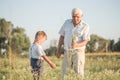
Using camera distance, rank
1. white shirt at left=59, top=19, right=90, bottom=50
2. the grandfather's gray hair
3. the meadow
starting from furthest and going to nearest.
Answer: white shirt at left=59, top=19, right=90, bottom=50, the grandfather's gray hair, the meadow

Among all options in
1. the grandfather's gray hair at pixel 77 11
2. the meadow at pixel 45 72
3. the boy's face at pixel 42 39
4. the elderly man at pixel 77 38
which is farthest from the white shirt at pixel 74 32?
the meadow at pixel 45 72

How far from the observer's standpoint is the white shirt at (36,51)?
7.51m

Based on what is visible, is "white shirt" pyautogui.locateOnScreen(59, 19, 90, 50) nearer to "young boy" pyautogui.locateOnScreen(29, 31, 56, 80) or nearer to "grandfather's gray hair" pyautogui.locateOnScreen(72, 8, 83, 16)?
"grandfather's gray hair" pyautogui.locateOnScreen(72, 8, 83, 16)

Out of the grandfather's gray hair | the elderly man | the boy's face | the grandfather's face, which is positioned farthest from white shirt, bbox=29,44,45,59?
the grandfather's gray hair

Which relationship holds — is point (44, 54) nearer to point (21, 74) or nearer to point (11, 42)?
point (21, 74)

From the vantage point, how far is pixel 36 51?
298 inches

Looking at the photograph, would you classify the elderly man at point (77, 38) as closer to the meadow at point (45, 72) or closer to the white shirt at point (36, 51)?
the meadow at point (45, 72)

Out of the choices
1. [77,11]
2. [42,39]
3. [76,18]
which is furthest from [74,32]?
[42,39]

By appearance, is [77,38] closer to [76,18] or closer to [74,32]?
[74,32]

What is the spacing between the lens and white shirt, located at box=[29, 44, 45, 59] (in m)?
7.51

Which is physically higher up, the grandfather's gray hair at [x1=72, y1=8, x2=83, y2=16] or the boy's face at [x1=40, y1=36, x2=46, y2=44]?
the grandfather's gray hair at [x1=72, y1=8, x2=83, y2=16]

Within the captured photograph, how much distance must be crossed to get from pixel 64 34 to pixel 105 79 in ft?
5.27

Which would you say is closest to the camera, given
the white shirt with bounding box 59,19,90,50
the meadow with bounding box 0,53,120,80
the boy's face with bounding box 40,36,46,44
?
the meadow with bounding box 0,53,120,80

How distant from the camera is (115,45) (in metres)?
65.7
